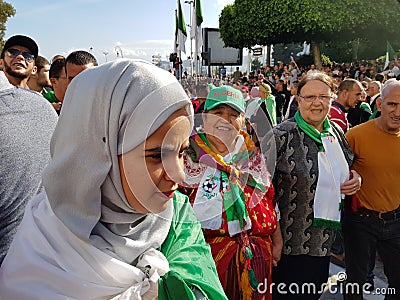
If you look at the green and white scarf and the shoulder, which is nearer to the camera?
the green and white scarf

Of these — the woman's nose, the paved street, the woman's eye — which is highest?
the woman's eye

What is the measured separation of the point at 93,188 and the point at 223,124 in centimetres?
90

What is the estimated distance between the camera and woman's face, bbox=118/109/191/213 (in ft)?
3.84

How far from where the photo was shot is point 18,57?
343 centimetres

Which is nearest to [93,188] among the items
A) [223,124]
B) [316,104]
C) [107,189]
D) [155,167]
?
[107,189]

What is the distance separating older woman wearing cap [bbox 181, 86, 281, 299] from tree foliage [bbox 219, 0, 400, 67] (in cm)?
2328

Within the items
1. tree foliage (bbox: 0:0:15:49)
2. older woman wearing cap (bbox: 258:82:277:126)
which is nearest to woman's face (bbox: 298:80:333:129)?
older woman wearing cap (bbox: 258:82:277:126)

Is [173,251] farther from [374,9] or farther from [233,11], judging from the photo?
[233,11]

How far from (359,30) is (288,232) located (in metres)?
24.6

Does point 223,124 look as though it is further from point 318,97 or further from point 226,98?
point 318,97

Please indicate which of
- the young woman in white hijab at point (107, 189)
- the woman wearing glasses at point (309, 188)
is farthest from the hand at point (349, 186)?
the young woman in white hijab at point (107, 189)

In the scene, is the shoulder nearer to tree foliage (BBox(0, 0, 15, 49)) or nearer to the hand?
the hand

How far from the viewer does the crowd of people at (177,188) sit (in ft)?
3.89

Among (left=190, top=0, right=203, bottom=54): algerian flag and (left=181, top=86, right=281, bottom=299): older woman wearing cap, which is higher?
(left=190, top=0, right=203, bottom=54): algerian flag
